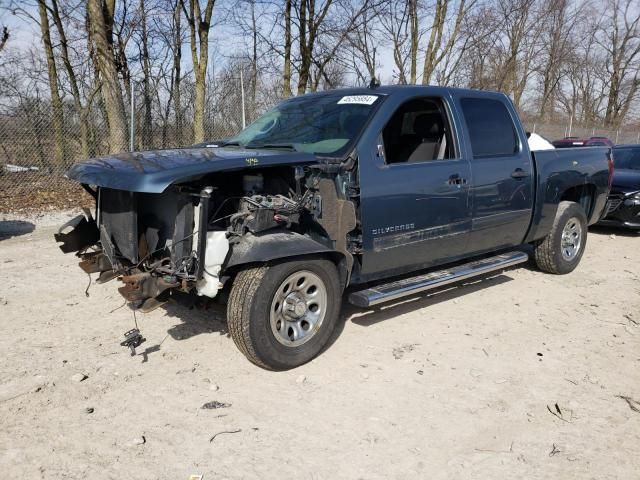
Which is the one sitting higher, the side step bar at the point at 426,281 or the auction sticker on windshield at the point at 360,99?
the auction sticker on windshield at the point at 360,99

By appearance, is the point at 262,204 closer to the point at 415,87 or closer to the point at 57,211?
the point at 415,87

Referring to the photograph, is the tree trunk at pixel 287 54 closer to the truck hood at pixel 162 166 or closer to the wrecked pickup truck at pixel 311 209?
the wrecked pickup truck at pixel 311 209

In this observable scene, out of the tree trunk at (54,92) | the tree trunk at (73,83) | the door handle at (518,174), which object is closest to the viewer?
the door handle at (518,174)

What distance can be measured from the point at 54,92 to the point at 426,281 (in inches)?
456

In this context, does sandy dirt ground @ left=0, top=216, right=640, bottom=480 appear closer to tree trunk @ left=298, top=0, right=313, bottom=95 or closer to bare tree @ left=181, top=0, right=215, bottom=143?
bare tree @ left=181, top=0, right=215, bottom=143

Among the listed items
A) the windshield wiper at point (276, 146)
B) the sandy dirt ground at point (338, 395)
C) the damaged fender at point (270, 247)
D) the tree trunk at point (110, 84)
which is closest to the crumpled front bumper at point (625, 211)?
the sandy dirt ground at point (338, 395)

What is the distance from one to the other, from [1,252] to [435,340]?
219 inches

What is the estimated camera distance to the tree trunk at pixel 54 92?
10.6 m

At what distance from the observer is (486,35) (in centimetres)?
2075

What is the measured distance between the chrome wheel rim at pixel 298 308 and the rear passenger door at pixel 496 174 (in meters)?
1.80

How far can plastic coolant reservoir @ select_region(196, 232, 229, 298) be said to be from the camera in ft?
10.8

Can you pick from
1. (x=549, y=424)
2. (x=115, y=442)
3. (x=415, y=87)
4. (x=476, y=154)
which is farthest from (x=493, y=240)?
(x=115, y=442)

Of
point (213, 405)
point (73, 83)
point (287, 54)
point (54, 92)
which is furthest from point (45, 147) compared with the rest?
point (213, 405)

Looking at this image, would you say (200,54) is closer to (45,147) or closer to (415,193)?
(45,147)
